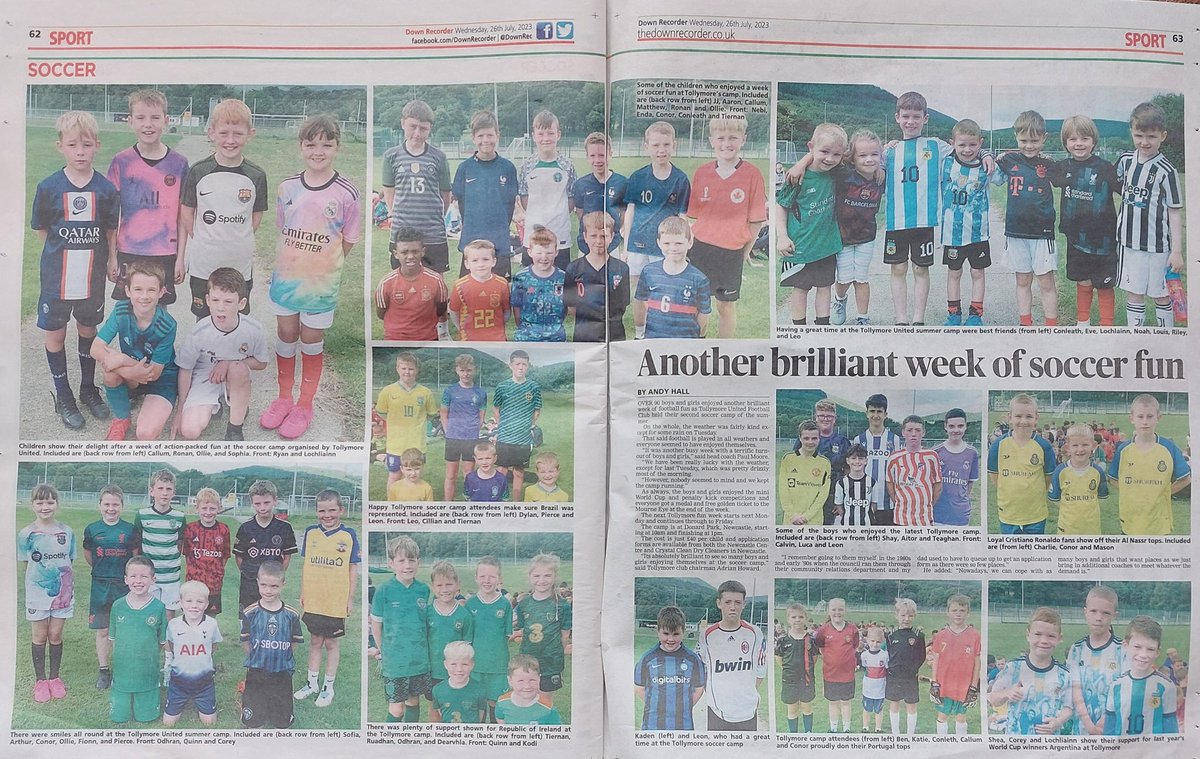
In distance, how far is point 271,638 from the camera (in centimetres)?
99

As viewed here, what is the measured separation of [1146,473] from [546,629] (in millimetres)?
696

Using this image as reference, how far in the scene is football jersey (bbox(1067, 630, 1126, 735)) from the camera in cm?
99

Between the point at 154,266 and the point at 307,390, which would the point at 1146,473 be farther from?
the point at 154,266

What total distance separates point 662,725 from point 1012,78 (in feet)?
2.70

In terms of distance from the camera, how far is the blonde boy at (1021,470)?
0.99 meters

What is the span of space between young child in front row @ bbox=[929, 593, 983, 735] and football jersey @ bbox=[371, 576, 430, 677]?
0.57 meters

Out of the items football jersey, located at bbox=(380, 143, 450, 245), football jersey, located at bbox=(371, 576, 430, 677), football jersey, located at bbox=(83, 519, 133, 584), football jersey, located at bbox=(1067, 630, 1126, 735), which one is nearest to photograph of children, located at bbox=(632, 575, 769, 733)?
football jersey, located at bbox=(371, 576, 430, 677)

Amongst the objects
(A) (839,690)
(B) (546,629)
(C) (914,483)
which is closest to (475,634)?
(B) (546,629)

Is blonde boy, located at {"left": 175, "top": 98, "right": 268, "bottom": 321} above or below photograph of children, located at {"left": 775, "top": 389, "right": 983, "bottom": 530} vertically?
above

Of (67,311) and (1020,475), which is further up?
(67,311)

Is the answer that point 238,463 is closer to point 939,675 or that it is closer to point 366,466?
point 366,466

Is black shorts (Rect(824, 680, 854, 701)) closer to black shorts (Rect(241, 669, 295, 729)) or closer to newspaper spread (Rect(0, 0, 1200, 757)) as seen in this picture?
newspaper spread (Rect(0, 0, 1200, 757))

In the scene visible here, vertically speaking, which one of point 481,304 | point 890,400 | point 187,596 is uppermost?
point 481,304

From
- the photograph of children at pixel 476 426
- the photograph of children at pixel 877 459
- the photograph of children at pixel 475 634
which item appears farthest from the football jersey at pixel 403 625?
the photograph of children at pixel 877 459
